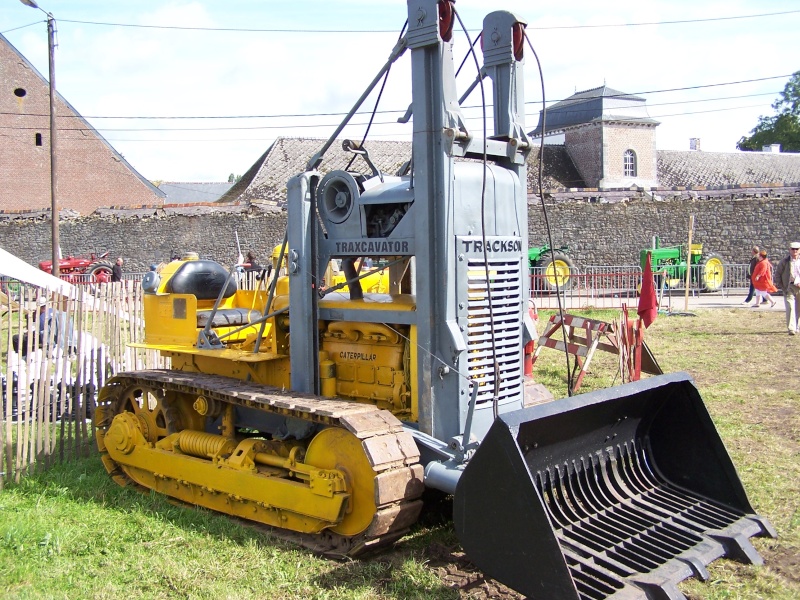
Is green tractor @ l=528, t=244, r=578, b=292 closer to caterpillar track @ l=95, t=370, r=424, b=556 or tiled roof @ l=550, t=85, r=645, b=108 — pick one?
caterpillar track @ l=95, t=370, r=424, b=556

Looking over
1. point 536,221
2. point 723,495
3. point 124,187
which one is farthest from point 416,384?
point 124,187

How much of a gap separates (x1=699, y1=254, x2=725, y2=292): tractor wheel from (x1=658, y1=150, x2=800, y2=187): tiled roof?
22.8 m

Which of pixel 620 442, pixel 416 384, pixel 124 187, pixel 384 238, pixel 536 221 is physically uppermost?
pixel 124 187

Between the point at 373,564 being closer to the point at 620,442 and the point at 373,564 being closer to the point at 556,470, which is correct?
the point at 556,470

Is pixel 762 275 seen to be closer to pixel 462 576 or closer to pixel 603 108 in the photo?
pixel 462 576

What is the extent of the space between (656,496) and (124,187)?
44.2 m

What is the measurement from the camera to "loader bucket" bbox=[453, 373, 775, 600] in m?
3.94

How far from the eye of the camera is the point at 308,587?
4.53 m

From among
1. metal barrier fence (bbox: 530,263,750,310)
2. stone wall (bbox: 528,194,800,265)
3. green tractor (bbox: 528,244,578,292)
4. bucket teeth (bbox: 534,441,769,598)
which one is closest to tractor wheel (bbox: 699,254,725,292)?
metal barrier fence (bbox: 530,263,750,310)

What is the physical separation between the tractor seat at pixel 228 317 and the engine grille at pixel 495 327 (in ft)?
7.76

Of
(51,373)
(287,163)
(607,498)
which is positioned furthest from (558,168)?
(607,498)

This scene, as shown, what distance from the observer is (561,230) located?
3294 centimetres

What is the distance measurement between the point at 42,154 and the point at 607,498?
44529mm

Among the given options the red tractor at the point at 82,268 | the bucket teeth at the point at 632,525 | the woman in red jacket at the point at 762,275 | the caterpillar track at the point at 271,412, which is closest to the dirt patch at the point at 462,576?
the caterpillar track at the point at 271,412
